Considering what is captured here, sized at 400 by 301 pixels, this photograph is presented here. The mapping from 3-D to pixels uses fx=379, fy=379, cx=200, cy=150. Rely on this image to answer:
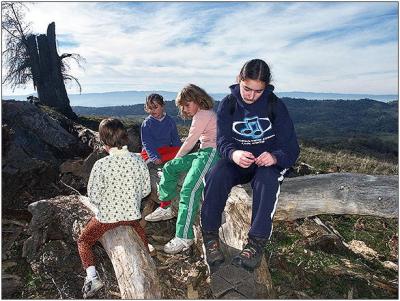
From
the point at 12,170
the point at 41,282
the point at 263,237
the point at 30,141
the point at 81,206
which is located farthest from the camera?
the point at 30,141

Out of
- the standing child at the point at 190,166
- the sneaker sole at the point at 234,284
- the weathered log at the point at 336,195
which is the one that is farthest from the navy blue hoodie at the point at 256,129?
the sneaker sole at the point at 234,284

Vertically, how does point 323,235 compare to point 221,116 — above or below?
below

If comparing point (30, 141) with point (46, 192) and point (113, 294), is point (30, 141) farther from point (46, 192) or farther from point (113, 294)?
point (113, 294)

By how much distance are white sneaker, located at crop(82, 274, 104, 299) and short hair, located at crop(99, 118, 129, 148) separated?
1755 millimetres

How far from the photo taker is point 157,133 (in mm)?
7078

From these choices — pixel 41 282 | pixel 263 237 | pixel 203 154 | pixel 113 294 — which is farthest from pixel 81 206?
pixel 263 237

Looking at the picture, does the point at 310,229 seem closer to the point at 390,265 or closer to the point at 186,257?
the point at 390,265

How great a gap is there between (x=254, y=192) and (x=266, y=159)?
42cm

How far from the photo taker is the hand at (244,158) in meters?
4.47

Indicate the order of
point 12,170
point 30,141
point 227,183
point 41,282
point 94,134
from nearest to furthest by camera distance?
1. point 227,183
2. point 41,282
3. point 12,170
4. point 30,141
5. point 94,134

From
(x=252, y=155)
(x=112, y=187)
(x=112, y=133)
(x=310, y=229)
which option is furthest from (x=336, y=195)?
(x=112, y=133)

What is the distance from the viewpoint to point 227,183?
15.4ft

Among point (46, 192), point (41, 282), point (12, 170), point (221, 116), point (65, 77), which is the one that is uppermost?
point (65, 77)

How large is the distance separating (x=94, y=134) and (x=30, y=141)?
182 cm
